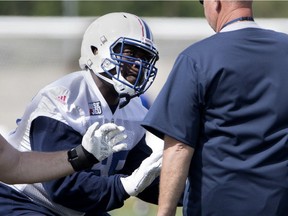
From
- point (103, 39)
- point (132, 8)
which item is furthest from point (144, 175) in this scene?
point (132, 8)

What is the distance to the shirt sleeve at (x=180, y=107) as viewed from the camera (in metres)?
4.02

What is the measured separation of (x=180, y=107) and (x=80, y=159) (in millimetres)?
578

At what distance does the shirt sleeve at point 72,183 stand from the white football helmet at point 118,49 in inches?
15.4

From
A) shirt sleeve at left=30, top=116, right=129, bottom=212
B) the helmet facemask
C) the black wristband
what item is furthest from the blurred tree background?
the black wristband

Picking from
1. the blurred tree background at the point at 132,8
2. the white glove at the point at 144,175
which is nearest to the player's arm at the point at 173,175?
the white glove at the point at 144,175

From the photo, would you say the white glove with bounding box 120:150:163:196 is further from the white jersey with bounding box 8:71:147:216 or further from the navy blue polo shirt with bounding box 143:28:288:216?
the navy blue polo shirt with bounding box 143:28:288:216

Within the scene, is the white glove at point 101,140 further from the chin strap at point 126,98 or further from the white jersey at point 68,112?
the chin strap at point 126,98

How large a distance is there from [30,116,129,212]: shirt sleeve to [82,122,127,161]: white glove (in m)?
0.32

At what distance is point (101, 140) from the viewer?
433 centimetres

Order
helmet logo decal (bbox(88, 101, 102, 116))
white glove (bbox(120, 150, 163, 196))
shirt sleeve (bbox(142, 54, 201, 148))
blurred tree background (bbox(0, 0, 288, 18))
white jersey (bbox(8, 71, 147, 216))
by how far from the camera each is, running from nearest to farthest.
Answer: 1. shirt sleeve (bbox(142, 54, 201, 148))
2. white glove (bbox(120, 150, 163, 196))
3. white jersey (bbox(8, 71, 147, 216))
4. helmet logo decal (bbox(88, 101, 102, 116))
5. blurred tree background (bbox(0, 0, 288, 18))

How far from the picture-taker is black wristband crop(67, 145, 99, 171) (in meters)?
4.31

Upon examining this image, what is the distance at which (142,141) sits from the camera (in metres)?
5.09

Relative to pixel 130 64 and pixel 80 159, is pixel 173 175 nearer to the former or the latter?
pixel 80 159

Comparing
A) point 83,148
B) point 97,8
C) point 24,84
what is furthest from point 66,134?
point 97,8
